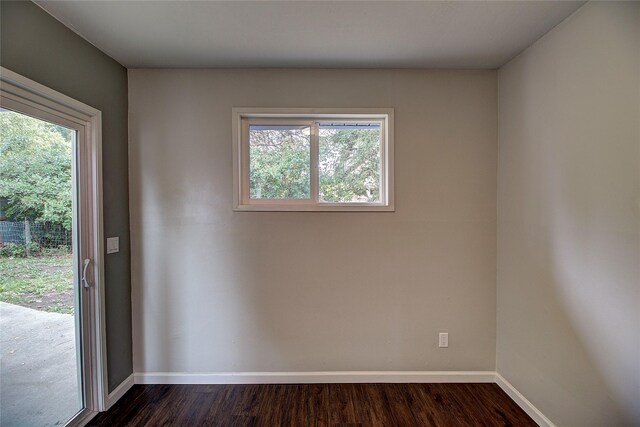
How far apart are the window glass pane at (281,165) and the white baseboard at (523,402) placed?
2.12m

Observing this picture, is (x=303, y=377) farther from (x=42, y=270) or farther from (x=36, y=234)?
(x=36, y=234)

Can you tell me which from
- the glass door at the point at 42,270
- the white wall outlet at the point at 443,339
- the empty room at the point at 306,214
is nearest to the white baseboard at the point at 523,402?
Answer: the empty room at the point at 306,214

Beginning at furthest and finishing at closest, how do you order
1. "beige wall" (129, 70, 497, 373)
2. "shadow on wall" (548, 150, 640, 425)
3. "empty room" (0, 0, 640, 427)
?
1. "beige wall" (129, 70, 497, 373)
2. "empty room" (0, 0, 640, 427)
3. "shadow on wall" (548, 150, 640, 425)

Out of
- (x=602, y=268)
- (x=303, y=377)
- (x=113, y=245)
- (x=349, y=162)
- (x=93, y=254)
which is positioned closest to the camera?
(x=602, y=268)

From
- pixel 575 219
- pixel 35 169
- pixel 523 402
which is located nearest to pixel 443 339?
pixel 523 402

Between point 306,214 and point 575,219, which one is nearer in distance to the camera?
point 575,219

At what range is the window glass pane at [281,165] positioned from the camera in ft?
7.33

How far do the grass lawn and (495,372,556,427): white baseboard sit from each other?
3.09 m

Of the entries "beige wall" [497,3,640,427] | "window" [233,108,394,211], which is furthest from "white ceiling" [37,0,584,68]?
"window" [233,108,394,211]

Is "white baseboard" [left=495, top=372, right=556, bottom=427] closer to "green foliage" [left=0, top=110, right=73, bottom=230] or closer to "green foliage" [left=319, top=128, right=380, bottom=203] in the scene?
"green foliage" [left=319, top=128, right=380, bottom=203]

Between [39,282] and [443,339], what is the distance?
Result: 2.73 meters

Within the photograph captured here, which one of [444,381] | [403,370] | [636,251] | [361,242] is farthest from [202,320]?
[636,251]

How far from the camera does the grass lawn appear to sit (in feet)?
4.60

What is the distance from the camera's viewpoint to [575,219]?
1.53 m
